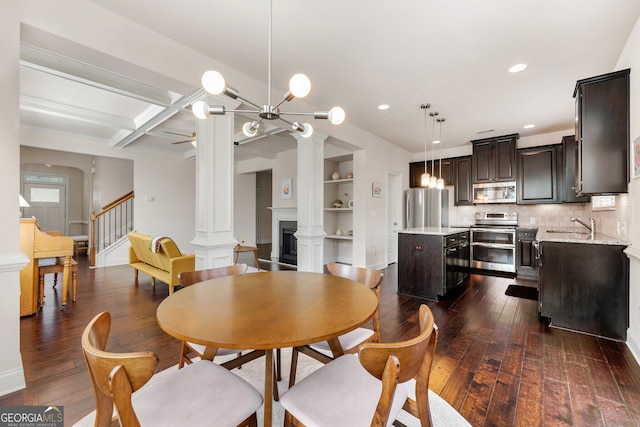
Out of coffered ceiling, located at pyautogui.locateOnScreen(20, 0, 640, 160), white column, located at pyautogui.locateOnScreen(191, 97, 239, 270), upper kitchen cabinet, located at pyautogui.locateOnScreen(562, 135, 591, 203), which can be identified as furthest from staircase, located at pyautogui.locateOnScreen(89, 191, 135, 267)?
upper kitchen cabinet, located at pyautogui.locateOnScreen(562, 135, 591, 203)

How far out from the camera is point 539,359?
2178 millimetres

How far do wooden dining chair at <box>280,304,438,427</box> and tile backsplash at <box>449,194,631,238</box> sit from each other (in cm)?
328

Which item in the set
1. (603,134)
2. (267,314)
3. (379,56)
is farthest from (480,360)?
(379,56)

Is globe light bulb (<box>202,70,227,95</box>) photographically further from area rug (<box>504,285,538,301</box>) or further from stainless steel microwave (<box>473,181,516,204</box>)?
stainless steel microwave (<box>473,181,516,204</box>)

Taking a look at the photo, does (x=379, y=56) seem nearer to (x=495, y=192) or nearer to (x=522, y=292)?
(x=522, y=292)

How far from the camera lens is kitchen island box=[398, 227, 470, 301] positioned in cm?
364

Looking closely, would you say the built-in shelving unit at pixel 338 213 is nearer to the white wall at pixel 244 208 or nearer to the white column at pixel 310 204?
the white column at pixel 310 204

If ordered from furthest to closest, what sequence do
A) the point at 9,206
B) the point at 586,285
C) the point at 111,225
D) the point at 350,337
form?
the point at 111,225 < the point at 586,285 < the point at 9,206 < the point at 350,337

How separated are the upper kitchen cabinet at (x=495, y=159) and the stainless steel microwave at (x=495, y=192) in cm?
11

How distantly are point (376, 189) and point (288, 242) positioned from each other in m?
2.45

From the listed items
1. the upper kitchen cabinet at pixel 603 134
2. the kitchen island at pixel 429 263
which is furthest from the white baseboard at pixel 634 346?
the kitchen island at pixel 429 263

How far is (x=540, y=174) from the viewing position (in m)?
5.05

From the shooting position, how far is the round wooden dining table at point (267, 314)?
1005mm

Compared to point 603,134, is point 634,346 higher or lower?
lower
